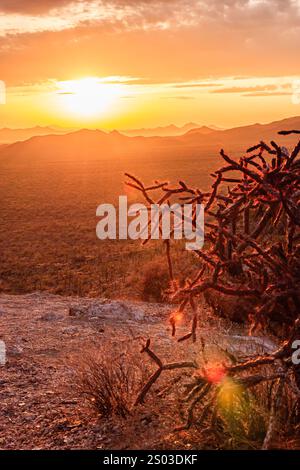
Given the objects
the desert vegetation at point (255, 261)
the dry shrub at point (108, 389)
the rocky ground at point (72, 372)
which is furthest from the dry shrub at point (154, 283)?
the desert vegetation at point (255, 261)

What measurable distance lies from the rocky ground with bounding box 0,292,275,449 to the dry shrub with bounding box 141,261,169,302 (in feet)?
6.30

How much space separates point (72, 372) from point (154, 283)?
24.0 feet

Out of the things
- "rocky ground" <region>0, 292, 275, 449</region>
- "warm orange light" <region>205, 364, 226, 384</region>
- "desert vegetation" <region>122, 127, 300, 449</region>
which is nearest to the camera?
"desert vegetation" <region>122, 127, 300, 449</region>

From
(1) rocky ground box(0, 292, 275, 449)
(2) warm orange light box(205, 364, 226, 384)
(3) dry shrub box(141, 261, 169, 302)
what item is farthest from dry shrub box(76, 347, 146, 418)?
(3) dry shrub box(141, 261, 169, 302)

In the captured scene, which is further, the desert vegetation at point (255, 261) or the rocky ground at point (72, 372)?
the rocky ground at point (72, 372)

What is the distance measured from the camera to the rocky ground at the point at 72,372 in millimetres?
4207

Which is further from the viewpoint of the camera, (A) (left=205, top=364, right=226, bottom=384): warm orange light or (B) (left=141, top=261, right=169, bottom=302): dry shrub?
(B) (left=141, top=261, right=169, bottom=302): dry shrub

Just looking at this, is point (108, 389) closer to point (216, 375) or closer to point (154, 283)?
point (216, 375)

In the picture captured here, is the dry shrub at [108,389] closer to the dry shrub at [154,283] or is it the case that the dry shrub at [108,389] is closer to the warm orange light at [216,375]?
the warm orange light at [216,375]

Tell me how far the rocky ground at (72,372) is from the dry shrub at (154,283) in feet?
6.30

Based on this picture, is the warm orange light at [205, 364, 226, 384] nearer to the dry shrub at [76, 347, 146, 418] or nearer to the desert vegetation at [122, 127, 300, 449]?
the desert vegetation at [122, 127, 300, 449]

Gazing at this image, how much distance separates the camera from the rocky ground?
4.21 meters

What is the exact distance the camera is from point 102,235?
28109mm
